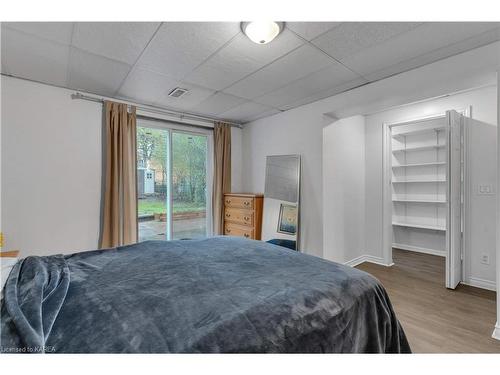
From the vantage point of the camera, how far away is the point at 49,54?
2.07 m

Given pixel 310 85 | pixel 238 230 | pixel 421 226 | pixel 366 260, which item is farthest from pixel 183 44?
pixel 421 226

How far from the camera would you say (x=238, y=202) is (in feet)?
13.1

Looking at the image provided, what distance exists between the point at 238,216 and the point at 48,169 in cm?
247

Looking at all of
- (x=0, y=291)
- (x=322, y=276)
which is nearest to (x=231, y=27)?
(x=322, y=276)

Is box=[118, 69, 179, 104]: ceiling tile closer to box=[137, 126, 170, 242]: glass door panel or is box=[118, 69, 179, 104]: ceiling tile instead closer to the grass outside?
box=[137, 126, 170, 242]: glass door panel

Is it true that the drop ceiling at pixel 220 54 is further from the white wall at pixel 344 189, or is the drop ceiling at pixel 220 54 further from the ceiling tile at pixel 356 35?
the white wall at pixel 344 189

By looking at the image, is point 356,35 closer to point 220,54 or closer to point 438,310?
point 220,54

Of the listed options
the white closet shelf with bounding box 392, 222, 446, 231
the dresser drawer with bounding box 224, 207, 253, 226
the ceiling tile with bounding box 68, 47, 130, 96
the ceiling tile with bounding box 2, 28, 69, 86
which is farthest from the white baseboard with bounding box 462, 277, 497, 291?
the ceiling tile with bounding box 2, 28, 69, 86

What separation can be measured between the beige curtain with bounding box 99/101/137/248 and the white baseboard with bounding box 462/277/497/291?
13.7 feet

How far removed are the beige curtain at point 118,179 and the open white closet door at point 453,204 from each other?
12.5ft

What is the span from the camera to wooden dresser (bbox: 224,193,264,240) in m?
3.76

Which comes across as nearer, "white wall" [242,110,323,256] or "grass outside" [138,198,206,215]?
"white wall" [242,110,323,256]

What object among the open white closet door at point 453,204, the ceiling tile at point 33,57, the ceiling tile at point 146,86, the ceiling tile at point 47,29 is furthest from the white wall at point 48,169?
the open white closet door at point 453,204
